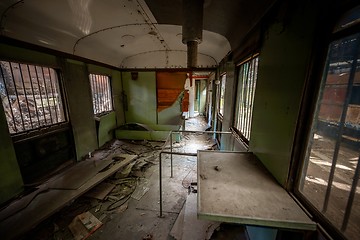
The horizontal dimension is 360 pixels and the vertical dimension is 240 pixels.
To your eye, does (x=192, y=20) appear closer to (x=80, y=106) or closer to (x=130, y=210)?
(x=130, y=210)

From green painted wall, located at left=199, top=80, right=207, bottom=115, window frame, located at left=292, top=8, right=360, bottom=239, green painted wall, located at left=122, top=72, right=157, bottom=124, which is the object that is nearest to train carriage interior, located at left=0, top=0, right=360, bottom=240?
window frame, located at left=292, top=8, right=360, bottom=239

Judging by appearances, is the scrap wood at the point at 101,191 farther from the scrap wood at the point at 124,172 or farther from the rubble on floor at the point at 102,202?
the scrap wood at the point at 124,172

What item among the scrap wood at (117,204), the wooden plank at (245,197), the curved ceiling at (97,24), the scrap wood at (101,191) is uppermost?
the curved ceiling at (97,24)

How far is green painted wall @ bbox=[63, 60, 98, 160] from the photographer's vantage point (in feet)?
11.1

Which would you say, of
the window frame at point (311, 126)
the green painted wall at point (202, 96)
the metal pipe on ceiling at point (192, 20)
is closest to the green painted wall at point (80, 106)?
the metal pipe on ceiling at point (192, 20)

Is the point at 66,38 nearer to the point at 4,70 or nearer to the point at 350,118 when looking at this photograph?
the point at 4,70

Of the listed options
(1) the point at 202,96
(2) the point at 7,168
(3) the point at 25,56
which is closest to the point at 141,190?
(2) the point at 7,168

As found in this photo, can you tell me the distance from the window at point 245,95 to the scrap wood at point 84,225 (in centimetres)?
246

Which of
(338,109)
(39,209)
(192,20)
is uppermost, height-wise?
(192,20)

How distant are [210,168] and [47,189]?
2629 mm

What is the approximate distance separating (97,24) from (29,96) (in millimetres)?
1762

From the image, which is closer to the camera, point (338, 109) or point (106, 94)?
point (338, 109)

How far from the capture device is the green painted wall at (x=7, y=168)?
217cm

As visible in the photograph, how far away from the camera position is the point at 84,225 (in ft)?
6.72
